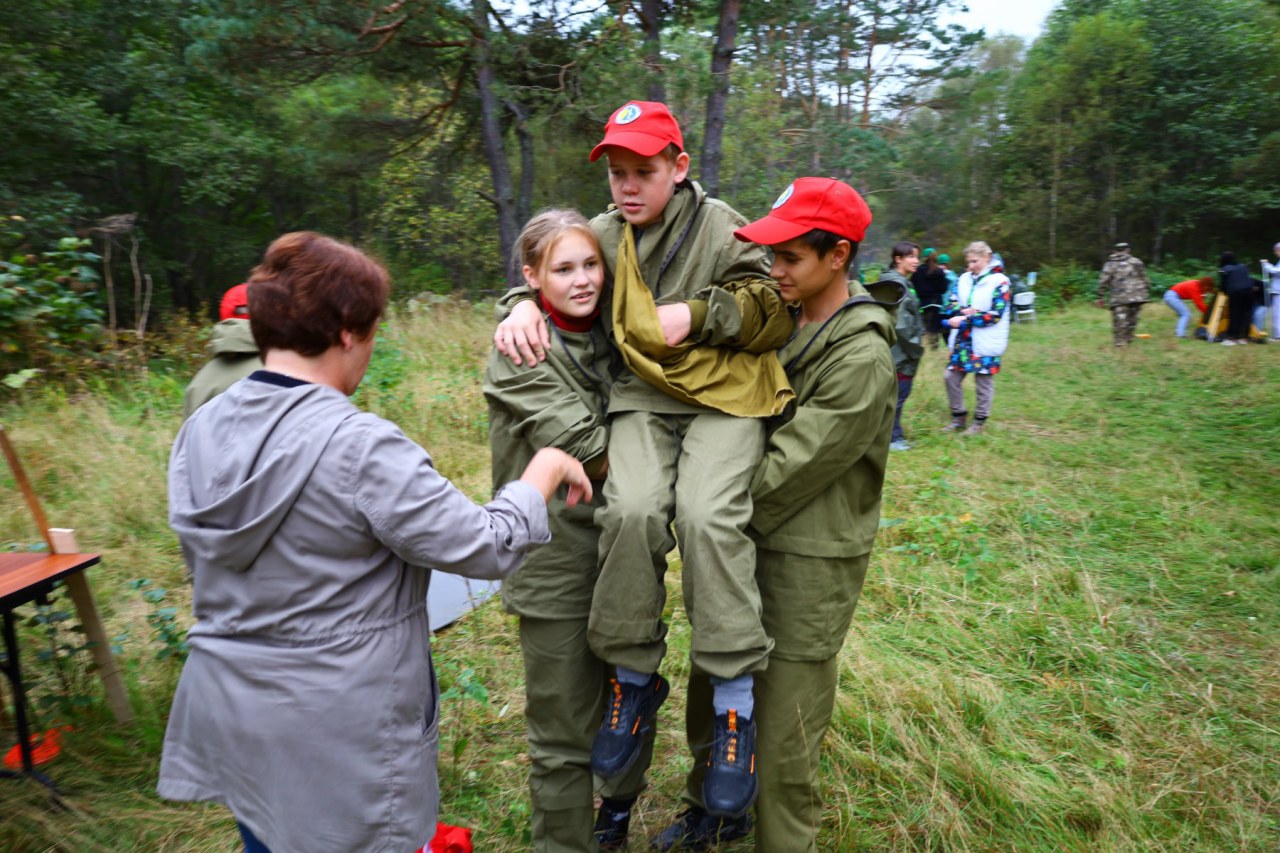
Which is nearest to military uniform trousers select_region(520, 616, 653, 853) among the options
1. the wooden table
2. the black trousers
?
the wooden table

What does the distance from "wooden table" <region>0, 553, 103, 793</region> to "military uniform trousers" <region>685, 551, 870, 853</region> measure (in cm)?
223

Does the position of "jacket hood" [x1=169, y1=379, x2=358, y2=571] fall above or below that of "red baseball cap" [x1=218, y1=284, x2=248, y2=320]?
below

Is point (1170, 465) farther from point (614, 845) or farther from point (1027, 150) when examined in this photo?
point (1027, 150)

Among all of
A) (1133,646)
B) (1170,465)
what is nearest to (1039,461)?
(1170,465)

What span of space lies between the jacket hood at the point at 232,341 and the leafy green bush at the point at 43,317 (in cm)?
518

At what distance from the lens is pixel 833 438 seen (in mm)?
1917

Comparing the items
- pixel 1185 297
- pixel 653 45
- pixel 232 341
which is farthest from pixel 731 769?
pixel 1185 297

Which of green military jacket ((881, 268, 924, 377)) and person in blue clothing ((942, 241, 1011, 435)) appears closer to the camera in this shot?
green military jacket ((881, 268, 924, 377))

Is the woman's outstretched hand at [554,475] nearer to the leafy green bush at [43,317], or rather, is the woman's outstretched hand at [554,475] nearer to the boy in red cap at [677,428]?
the boy in red cap at [677,428]

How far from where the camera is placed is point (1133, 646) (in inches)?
149

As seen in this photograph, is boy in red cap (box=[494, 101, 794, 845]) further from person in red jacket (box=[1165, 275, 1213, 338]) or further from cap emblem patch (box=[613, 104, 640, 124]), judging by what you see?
person in red jacket (box=[1165, 275, 1213, 338])

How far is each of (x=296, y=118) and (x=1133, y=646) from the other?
18.5m

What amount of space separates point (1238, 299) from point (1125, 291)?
1.66 m

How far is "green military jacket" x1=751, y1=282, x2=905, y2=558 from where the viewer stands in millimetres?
1927
